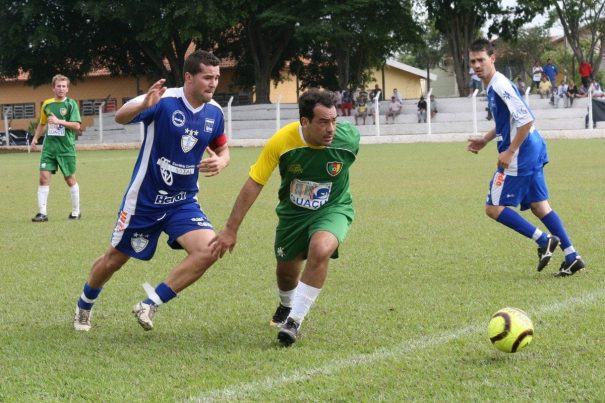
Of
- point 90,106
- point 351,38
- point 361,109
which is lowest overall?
point 361,109

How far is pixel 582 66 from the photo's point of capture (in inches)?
1639

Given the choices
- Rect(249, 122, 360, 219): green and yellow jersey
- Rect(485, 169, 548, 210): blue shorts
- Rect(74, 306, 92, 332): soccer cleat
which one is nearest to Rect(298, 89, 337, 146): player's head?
Rect(249, 122, 360, 219): green and yellow jersey

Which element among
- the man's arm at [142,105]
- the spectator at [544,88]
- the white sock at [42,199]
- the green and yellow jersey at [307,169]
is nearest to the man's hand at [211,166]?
the green and yellow jersey at [307,169]

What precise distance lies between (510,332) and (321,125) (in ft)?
5.40

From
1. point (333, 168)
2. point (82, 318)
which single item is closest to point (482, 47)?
point (333, 168)

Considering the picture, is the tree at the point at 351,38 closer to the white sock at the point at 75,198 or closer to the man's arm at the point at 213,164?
the white sock at the point at 75,198

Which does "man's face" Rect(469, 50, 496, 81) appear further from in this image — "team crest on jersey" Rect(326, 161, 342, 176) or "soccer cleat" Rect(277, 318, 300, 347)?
"soccer cleat" Rect(277, 318, 300, 347)

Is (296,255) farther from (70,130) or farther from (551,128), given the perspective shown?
(551,128)

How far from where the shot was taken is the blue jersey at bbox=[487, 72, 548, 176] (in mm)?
8023

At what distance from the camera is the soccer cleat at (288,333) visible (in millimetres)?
5652

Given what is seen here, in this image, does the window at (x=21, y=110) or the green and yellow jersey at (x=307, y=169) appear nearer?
the green and yellow jersey at (x=307, y=169)

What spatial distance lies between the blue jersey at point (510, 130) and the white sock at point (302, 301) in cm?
296

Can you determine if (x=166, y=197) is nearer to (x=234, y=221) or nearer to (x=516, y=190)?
(x=234, y=221)

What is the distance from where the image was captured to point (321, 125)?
576cm
